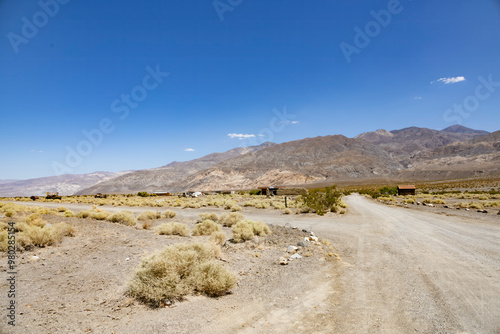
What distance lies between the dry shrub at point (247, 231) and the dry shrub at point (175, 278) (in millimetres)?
4770

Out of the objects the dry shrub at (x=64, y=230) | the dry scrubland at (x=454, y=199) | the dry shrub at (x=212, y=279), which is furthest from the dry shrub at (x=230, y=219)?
the dry scrubland at (x=454, y=199)

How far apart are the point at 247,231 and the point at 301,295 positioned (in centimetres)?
573

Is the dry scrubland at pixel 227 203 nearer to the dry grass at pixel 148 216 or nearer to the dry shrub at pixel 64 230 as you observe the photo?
the dry grass at pixel 148 216

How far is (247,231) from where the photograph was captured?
448 inches

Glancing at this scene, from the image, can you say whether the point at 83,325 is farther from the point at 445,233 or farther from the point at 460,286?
the point at 445,233

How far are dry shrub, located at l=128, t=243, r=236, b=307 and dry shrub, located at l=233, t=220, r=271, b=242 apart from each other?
4770 mm

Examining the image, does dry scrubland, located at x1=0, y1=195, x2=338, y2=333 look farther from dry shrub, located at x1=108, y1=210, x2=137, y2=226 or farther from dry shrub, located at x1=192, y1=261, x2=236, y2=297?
dry shrub, located at x1=108, y1=210, x2=137, y2=226

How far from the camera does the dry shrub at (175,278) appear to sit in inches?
210

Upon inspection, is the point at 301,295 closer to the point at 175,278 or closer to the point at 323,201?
the point at 175,278

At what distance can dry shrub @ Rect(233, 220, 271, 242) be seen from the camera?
11.2 meters

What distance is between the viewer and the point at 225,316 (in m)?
4.88

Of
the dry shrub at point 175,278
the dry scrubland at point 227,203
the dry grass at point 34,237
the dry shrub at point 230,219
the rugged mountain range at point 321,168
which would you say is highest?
the rugged mountain range at point 321,168

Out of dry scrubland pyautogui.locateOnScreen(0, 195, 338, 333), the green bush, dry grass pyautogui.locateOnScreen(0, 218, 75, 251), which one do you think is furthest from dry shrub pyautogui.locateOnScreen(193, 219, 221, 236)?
the green bush

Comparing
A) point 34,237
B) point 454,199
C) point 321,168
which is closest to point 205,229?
point 34,237
